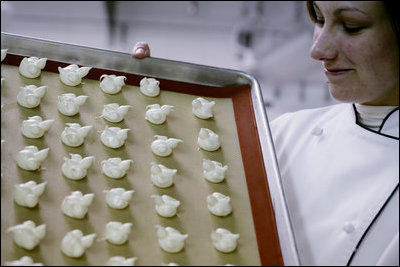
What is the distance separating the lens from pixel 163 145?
4.79ft

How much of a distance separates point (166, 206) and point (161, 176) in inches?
4.0

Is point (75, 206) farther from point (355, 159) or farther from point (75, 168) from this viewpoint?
point (355, 159)

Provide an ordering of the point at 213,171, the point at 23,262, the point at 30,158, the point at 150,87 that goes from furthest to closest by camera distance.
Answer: the point at 150,87, the point at 213,171, the point at 30,158, the point at 23,262

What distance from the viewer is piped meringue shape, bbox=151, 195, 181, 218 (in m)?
1.29

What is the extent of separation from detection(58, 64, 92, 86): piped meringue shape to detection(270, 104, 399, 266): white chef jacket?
0.67 metres

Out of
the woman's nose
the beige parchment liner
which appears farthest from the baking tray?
the woman's nose

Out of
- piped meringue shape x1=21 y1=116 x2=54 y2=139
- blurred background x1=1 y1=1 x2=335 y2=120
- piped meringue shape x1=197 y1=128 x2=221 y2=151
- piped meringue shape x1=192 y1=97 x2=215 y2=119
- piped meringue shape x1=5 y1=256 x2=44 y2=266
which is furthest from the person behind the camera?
blurred background x1=1 y1=1 x2=335 y2=120

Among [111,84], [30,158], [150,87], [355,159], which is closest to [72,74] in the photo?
[111,84]

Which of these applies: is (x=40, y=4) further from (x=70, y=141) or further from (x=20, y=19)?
(x=70, y=141)

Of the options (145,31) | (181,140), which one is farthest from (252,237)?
(145,31)

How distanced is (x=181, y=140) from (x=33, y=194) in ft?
1.51

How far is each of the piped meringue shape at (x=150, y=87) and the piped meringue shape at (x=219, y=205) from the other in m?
0.45

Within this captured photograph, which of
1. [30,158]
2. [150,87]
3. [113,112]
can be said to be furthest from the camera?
[150,87]

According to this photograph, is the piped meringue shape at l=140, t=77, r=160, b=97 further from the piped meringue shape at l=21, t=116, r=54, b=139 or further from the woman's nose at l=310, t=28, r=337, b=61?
the woman's nose at l=310, t=28, r=337, b=61
